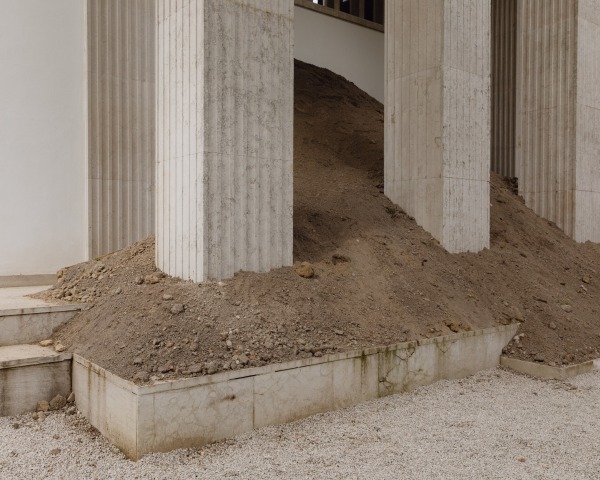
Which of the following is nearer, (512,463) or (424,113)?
(512,463)

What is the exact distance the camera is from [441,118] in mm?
6832

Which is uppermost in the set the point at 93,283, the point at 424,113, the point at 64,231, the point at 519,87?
the point at 519,87

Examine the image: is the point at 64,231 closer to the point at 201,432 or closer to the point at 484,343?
the point at 201,432

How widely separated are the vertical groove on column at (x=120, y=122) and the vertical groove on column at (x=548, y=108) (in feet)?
21.1

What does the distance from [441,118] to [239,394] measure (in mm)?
4452

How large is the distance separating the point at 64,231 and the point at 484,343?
5.30 m

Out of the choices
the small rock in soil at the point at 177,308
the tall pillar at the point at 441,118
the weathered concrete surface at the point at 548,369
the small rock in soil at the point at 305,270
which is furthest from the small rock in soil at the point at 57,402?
the tall pillar at the point at 441,118

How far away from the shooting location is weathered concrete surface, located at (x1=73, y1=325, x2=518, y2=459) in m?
3.49

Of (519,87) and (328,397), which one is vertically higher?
(519,87)

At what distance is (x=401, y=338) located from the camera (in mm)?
4930

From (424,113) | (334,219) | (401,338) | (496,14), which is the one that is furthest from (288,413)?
(496,14)

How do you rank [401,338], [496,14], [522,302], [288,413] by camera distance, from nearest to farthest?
1. [288,413]
2. [401,338]
3. [522,302]
4. [496,14]

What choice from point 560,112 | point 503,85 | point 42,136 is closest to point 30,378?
point 42,136

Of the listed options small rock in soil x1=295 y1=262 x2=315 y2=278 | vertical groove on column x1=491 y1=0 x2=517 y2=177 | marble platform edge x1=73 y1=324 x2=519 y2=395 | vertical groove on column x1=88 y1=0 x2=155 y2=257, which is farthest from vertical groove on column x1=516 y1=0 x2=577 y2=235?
vertical groove on column x1=88 y1=0 x2=155 y2=257
